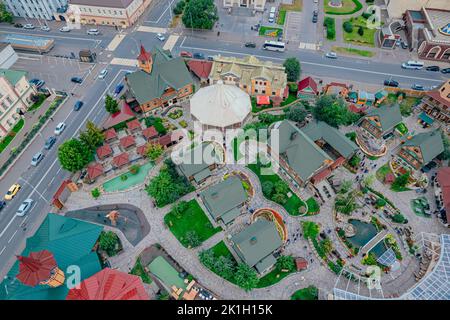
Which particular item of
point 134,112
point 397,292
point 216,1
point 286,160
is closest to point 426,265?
point 397,292

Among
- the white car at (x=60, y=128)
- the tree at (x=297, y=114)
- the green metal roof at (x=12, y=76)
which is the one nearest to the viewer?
the tree at (x=297, y=114)

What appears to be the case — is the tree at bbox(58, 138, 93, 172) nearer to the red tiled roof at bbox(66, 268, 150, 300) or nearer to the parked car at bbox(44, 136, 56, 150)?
the parked car at bbox(44, 136, 56, 150)

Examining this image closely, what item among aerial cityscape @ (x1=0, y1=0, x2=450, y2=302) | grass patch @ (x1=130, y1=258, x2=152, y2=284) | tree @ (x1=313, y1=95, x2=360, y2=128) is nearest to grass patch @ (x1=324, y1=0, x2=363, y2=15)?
aerial cityscape @ (x1=0, y1=0, x2=450, y2=302)

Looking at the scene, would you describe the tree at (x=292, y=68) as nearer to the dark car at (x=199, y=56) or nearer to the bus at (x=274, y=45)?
the bus at (x=274, y=45)

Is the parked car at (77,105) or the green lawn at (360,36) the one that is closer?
the parked car at (77,105)

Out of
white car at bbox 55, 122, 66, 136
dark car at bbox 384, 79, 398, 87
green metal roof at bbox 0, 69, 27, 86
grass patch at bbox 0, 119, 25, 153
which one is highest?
dark car at bbox 384, 79, 398, 87

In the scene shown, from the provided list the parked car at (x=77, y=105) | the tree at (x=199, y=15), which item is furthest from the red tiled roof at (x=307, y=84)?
the parked car at (x=77, y=105)
